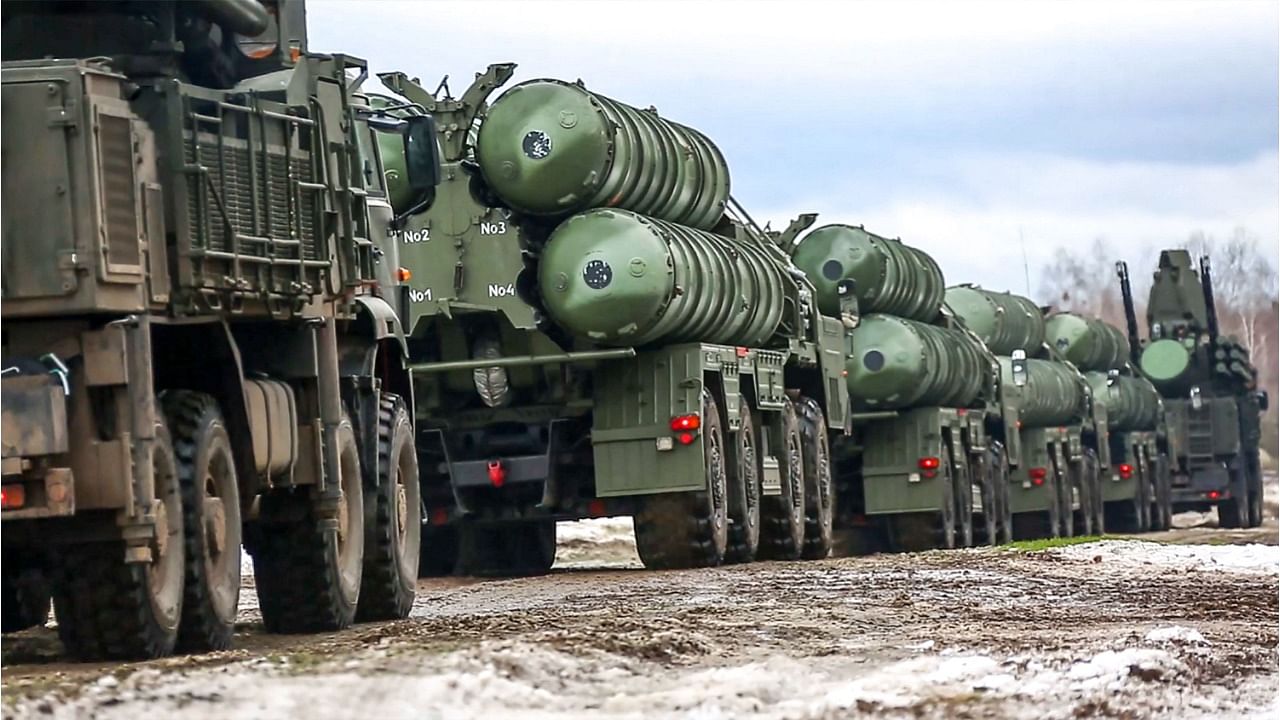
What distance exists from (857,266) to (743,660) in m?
21.1

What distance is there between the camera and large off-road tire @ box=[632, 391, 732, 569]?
2264cm

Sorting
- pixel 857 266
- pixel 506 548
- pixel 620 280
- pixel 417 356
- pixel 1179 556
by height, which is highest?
pixel 857 266

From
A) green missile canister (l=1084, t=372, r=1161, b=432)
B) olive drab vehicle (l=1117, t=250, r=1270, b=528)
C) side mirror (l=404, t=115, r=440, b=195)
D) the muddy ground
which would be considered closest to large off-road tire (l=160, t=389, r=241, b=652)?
the muddy ground

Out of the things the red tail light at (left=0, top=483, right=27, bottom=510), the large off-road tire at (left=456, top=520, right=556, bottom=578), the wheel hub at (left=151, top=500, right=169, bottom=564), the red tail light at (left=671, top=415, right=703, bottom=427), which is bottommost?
the large off-road tire at (left=456, top=520, right=556, bottom=578)

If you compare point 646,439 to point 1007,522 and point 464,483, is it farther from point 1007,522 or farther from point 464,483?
point 1007,522

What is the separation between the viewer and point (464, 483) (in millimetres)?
22969

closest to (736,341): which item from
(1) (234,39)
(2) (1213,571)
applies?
(2) (1213,571)

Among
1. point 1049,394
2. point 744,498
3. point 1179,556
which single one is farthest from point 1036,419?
point 1179,556

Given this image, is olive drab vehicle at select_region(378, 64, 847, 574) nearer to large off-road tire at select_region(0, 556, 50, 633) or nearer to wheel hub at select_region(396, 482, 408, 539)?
wheel hub at select_region(396, 482, 408, 539)

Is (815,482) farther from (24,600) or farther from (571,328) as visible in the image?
(24,600)

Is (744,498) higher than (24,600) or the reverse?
higher

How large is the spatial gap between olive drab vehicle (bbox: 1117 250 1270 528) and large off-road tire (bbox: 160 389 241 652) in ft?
124

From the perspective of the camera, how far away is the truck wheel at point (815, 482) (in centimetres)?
2775

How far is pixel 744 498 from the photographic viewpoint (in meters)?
24.3
